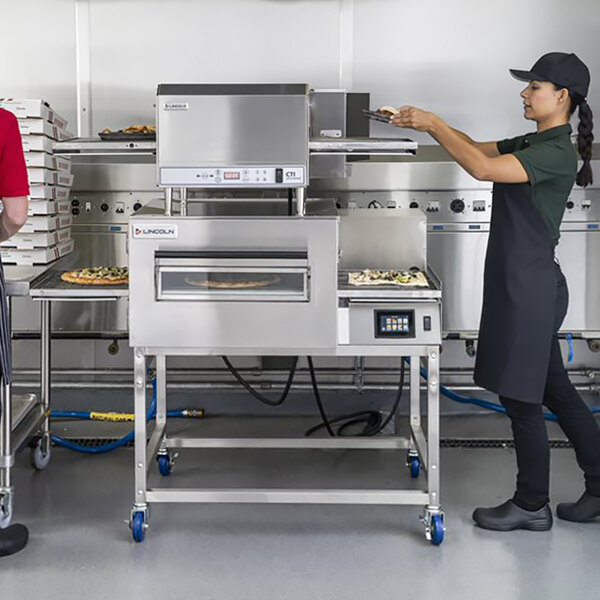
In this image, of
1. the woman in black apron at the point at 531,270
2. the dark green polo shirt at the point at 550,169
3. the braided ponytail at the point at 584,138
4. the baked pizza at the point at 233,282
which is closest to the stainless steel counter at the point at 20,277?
the baked pizza at the point at 233,282

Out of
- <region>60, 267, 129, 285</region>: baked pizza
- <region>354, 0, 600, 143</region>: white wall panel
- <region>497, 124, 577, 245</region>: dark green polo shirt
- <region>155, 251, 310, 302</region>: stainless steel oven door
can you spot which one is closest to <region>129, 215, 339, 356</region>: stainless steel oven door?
<region>155, 251, 310, 302</region>: stainless steel oven door

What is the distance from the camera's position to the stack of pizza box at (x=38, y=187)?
347 cm

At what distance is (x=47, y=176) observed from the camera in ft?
11.7

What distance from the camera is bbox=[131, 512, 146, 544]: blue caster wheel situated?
2850mm

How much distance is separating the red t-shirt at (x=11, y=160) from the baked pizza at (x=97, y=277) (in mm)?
416

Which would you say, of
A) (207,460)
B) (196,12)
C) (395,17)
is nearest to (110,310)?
(207,460)

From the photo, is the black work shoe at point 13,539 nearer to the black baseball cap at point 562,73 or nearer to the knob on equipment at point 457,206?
the black baseball cap at point 562,73

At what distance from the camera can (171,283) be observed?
2.82 m

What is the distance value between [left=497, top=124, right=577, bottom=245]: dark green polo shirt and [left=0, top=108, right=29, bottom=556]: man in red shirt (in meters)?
1.46

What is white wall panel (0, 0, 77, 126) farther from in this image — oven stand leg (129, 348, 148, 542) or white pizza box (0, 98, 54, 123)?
oven stand leg (129, 348, 148, 542)

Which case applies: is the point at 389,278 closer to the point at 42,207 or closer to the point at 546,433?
the point at 546,433

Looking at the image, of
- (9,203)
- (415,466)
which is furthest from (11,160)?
(415,466)

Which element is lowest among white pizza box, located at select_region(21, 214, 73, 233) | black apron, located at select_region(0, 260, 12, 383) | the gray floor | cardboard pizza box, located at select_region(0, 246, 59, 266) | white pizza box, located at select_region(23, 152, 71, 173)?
the gray floor

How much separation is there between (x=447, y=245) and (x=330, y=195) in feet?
1.89
